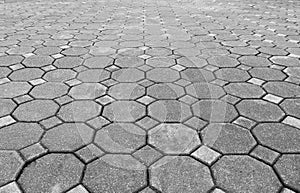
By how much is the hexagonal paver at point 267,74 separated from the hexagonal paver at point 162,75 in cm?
102

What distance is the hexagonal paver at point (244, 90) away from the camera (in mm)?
2693

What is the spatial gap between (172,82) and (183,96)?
363mm

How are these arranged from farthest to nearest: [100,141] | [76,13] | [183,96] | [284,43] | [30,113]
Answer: [76,13] < [284,43] < [183,96] < [30,113] < [100,141]

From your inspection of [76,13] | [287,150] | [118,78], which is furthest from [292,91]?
[76,13]

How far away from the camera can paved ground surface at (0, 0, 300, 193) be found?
1.68 m

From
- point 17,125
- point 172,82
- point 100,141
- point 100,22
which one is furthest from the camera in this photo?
point 100,22

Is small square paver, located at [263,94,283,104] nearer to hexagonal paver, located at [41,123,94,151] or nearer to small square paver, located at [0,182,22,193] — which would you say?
hexagonal paver, located at [41,123,94,151]

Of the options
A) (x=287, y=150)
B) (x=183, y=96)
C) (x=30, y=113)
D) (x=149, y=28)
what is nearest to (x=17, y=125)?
(x=30, y=113)

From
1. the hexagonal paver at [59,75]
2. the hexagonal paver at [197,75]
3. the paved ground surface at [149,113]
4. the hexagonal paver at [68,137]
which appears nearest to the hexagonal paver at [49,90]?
the paved ground surface at [149,113]

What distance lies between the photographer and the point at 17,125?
7.19 feet

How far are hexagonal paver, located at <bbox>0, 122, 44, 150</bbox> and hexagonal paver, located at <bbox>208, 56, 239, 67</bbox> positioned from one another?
250cm

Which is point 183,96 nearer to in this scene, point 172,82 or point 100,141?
point 172,82

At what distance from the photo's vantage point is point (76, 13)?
737 centimetres

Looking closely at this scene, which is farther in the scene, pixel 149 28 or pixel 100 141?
pixel 149 28
